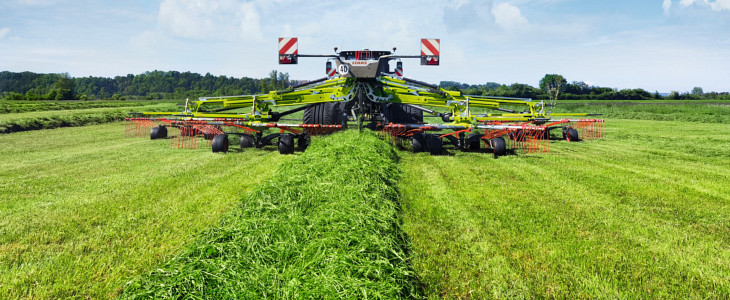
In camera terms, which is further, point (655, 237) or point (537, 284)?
point (655, 237)

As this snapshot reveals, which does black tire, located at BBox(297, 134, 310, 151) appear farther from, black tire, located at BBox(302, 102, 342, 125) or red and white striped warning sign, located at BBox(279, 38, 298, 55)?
black tire, located at BBox(302, 102, 342, 125)

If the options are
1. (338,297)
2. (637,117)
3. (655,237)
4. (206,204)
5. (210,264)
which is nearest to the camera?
(338,297)

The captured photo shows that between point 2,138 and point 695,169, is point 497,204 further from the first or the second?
point 2,138

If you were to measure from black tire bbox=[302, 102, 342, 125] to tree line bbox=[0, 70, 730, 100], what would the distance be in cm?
1084

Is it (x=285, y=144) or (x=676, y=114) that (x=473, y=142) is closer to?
(x=285, y=144)

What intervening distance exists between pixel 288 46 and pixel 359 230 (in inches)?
318

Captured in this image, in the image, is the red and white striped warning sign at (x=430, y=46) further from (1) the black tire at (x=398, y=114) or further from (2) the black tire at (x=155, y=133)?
(2) the black tire at (x=155, y=133)

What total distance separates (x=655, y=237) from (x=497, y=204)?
156 cm

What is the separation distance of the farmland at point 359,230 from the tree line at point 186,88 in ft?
43.9

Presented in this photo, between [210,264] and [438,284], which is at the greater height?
[210,264]

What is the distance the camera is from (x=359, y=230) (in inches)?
116

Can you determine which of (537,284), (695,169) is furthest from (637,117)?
(537,284)

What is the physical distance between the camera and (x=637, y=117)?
24125mm

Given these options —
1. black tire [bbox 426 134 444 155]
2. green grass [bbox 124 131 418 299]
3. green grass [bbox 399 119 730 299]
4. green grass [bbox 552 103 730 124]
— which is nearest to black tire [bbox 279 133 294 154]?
green grass [bbox 399 119 730 299]
